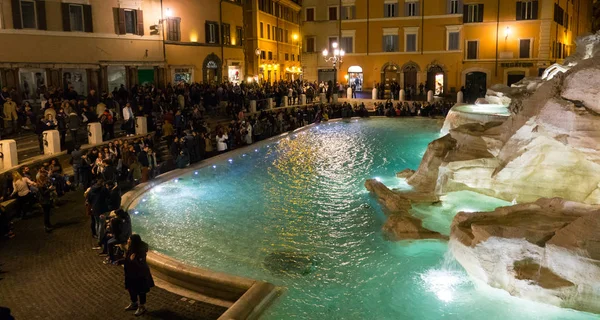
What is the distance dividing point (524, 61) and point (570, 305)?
39675 millimetres

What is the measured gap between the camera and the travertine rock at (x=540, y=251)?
739 cm

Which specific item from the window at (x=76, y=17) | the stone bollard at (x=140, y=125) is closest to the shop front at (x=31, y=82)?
the window at (x=76, y=17)

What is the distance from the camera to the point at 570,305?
7590 mm

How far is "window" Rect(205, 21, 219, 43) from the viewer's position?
1394 inches

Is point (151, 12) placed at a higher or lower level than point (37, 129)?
higher

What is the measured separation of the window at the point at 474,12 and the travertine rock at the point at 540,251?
3798 cm

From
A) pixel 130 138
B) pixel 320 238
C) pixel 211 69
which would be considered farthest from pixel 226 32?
pixel 320 238

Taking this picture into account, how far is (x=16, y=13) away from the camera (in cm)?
2416

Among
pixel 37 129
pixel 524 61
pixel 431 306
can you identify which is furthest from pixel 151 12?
pixel 524 61

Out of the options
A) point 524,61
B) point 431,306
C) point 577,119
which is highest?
point 524,61

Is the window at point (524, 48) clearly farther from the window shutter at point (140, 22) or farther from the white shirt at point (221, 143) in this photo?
the white shirt at point (221, 143)

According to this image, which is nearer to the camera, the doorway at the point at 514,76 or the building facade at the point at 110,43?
the building facade at the point at 110,43

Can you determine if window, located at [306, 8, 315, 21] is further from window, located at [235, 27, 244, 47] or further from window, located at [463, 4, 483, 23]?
window, located at [463, 4, 483, 23]

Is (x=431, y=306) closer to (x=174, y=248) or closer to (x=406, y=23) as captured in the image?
(x=174, y=248)
